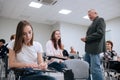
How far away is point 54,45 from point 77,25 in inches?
269

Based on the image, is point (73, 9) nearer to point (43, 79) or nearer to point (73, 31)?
point (73, 31)

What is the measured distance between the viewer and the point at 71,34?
9.75 metres

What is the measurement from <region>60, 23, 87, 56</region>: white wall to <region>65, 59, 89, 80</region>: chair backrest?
23.1 feet

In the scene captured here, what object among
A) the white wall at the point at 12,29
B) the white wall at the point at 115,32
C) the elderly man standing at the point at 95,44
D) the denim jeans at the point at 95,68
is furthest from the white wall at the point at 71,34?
the denim jeans at the point at 95,68

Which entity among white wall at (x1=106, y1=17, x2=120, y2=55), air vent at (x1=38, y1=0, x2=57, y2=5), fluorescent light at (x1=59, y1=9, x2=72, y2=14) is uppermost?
air vent at (x1=38, y1=0, x2=57, y2=5)

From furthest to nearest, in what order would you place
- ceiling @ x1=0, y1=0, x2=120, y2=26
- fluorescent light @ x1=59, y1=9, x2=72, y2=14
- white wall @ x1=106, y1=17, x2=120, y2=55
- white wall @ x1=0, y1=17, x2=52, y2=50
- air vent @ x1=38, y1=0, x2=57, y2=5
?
white wall @ x1=0, y1=17, x2=52, y2=50 → white wall @ x1=106, y1=17, x2=120, y2=55 → fluorescent light @ x1=59, y1=9, x2=72, y2=14 → ceiling @ x1=0, y1=0, x2=120, y2=26 → air vent @ x1=38, y1=0, x2=57, y2=5

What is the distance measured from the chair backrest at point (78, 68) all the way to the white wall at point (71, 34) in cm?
704

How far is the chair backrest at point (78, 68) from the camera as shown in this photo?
2.34m

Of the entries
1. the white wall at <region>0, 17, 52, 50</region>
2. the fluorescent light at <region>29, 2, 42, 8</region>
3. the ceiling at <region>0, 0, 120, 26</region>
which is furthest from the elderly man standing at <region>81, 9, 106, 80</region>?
the white wall at <region>0, 17, 52, 50</region>

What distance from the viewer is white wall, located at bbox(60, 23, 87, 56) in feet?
31.2

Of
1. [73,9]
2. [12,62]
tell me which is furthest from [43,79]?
[73,9]

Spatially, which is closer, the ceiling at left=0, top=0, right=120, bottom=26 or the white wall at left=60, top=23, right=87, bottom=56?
the ceiling at left=0, top=0, right=120, bottom=26

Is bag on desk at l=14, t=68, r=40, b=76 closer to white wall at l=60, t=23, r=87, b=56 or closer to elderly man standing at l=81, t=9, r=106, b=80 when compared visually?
elderly man standing at l=81, t=9, r=106, b=80

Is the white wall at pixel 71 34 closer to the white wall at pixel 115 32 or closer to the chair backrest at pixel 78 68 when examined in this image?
the white wall at pixel 115 32
